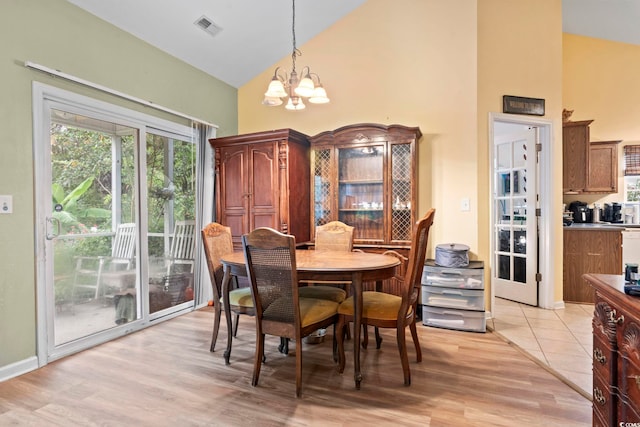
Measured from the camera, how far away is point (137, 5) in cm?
294

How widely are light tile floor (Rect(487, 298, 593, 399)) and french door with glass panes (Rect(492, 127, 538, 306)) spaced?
25 centimetres

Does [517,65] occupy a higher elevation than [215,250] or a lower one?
higher

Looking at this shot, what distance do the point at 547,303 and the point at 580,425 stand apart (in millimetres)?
2403

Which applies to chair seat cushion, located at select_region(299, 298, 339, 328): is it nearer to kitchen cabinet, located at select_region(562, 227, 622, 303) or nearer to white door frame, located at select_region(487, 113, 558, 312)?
white door frame, located at select_region(487, 113, 558, 312)

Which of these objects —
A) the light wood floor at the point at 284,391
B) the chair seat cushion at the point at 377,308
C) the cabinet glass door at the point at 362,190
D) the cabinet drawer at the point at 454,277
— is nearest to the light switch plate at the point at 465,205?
the cabinet drawer at the point at 454,277

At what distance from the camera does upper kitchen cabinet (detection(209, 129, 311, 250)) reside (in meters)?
3.78

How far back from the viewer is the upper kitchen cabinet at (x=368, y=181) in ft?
11.9

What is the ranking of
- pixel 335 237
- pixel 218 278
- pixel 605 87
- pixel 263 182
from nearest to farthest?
pixel 218 278, pixel 335 237, pixel 263 182, pixel 605 87

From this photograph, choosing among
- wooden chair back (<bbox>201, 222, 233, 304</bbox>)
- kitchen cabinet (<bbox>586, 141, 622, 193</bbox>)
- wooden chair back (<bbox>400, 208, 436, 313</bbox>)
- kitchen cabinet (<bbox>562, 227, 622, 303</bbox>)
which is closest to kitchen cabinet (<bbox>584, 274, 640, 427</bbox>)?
wooden chair back (<bbox>400, 208, 436, 313</bbox>)

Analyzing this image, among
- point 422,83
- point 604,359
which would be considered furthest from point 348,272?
point 422,83

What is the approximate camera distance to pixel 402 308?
2.25 m

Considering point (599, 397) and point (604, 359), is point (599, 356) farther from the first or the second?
point (599, 397)

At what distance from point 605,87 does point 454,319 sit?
4.17m

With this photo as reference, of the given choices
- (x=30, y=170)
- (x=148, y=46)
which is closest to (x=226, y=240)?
(x=30, y=170)
